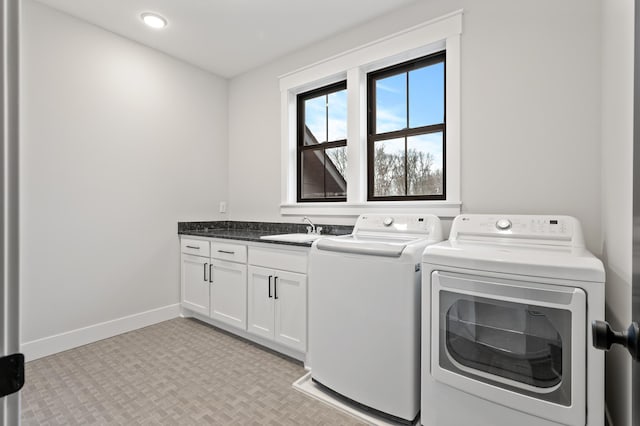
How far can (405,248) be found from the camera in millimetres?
1647

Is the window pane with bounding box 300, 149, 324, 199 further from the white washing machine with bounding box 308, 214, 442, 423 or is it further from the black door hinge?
the black door hinge

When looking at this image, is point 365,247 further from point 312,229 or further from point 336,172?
point 336,172

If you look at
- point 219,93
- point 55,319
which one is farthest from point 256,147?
point 55,319

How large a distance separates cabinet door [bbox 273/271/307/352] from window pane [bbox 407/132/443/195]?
1.13 meters

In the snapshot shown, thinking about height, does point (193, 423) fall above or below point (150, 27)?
below

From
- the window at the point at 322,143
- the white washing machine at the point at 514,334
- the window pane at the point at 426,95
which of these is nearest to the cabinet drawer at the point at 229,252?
the window at the point at 322,143

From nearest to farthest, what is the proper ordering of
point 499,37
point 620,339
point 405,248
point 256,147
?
point 620,339
point 405,248
point 499,37
point 256,147

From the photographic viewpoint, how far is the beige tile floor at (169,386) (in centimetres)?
171

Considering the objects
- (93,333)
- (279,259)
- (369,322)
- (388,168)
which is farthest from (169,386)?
(388,168)

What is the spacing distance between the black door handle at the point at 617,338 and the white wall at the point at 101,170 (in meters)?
3.13

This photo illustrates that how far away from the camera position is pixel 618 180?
4.49 feet

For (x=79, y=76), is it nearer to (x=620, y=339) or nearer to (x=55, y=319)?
Result: (x=55, y=319)

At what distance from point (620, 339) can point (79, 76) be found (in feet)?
11.3

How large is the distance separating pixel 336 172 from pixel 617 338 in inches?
100
